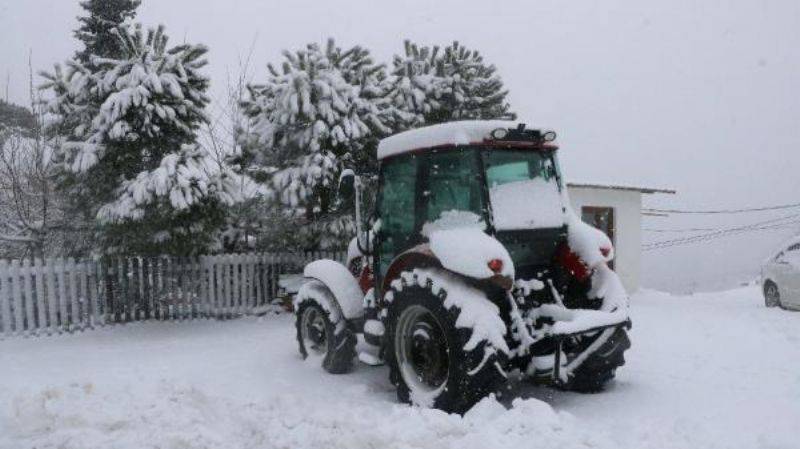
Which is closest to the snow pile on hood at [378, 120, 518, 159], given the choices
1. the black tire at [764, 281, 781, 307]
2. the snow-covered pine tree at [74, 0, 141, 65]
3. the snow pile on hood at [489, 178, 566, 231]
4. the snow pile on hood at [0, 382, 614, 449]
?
the snow pile on hood at [489, 178, 566, 231]

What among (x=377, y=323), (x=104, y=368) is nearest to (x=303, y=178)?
(x=104, y=368)

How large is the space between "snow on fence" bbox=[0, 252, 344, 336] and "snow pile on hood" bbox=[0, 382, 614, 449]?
433 centimetres

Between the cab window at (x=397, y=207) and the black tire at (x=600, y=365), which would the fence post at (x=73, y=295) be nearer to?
the cab window at (x=397, y=207)

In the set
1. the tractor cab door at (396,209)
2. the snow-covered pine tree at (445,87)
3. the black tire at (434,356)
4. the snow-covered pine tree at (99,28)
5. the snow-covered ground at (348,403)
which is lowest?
the snow-covered ground at (348,403)

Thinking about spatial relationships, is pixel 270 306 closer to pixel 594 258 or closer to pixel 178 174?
pixel 178 174

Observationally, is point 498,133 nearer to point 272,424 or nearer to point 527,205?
point 527,205

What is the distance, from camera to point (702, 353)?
A: 668cm

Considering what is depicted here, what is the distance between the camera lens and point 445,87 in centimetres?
1195

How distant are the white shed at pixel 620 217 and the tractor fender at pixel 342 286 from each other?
360 inches

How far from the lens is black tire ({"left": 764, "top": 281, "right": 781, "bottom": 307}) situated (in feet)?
41.0

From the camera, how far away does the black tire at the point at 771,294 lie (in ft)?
41.0

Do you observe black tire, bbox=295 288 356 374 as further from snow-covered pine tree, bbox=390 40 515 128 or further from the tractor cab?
snow-covered pine tree, bbox=390 40 515 128

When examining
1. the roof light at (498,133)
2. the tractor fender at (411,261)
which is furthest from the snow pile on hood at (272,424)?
the roof light at (498,133)

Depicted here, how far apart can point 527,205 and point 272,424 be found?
2741mm
